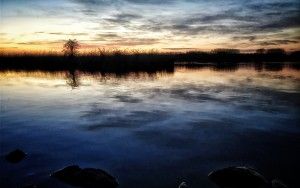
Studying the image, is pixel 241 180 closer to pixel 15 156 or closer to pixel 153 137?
pixel 153 137

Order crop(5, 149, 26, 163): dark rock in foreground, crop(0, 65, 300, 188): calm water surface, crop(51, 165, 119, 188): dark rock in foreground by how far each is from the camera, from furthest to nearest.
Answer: crop(5, 149, 26, 163): dark rock in foreground
crop(0, 65, 300, 188): calm water surface
crop(51, 165, 119, 188): dark rock in foreground

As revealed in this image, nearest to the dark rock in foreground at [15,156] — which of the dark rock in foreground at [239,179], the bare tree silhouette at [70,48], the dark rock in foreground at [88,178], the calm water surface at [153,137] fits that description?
the calm water surface at [153,137]

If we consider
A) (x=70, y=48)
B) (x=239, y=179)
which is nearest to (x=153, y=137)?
(x=239, y=179)

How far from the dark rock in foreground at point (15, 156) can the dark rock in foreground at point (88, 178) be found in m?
1.84

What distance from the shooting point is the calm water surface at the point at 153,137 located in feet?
24.6

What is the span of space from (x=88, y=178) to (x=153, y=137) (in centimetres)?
417

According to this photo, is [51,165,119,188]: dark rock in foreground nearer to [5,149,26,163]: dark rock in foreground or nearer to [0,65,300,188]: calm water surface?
[0,65,300,188]: calm water surface

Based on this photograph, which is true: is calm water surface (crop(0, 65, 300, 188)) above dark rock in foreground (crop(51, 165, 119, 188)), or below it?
below

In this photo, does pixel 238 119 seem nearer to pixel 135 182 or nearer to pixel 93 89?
pixel 135 182

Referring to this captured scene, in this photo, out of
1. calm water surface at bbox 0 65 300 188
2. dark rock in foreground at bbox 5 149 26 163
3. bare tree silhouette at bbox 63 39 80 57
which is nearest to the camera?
calm water surface at bbox 0 65 300 188

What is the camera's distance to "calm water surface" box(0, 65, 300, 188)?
7500mm

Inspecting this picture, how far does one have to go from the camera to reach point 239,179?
21.5ft

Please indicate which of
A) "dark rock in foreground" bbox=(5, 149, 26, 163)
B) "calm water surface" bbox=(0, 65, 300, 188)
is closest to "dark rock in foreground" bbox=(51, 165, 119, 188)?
"calm water surface" bbox=(0, 65, 300, 188)

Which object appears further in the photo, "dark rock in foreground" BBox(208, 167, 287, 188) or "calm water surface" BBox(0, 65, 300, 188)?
"calm water surface" BBox(0, 65, 300, 188)
